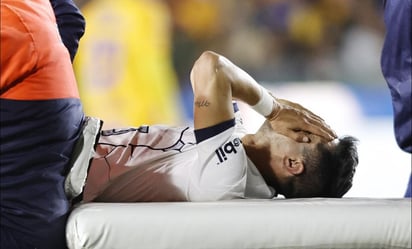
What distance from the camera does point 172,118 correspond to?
4570 millimetres

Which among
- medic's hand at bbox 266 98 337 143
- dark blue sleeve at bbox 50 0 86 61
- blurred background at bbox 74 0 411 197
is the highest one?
dark blue sleeve at bbox 50 0 86 61

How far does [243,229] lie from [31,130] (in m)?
0.44

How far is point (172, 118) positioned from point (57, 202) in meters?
3.02

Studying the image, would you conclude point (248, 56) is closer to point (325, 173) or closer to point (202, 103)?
point (325, 173)

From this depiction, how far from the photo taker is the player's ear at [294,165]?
1890 millimetres

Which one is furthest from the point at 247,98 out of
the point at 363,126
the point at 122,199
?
the point at 363,126

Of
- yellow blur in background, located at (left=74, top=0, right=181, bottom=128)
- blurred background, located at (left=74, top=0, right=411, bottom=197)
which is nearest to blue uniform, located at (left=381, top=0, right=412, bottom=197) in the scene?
blurred background, located at (left=74, top=0, right=411, bottom=197)

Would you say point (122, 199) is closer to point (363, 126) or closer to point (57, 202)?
point (57, 202)

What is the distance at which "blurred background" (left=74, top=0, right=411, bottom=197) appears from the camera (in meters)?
4.30

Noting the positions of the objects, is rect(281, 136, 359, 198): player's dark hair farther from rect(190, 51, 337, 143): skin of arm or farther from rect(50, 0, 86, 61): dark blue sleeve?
rect(50, 0, 86, 61): dark blue sleeve

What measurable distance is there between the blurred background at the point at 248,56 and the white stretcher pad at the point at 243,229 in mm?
2476

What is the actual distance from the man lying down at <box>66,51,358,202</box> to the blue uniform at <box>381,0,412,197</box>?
12.7 inches

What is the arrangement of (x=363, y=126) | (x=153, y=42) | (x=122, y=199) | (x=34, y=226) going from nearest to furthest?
(x=34, y=226), (x=122, y=199), (x=153, y=42), (x=363, y=126)

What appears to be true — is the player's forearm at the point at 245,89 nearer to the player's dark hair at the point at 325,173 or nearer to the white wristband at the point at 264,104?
the white wristband at the point at 264,104
